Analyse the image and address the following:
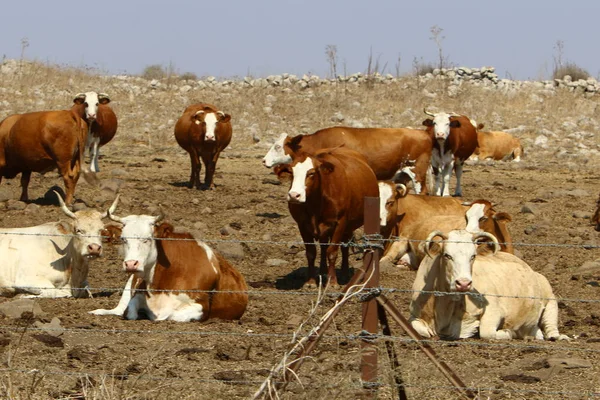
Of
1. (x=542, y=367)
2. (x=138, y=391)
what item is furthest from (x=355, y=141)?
(x=138, y=391)

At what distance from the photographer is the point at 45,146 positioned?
17562mm

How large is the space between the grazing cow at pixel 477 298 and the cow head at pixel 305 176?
8.27ft

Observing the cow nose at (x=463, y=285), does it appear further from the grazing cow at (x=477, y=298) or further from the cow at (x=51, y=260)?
the cow at (x=51, y=260)

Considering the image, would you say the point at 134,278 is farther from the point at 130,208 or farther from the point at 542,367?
the point at 130,208

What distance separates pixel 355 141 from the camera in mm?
19719

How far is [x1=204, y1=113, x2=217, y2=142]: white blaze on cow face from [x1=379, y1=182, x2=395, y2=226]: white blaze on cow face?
236 inches

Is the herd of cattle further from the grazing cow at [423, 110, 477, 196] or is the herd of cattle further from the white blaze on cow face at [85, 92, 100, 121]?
the white blaze on cow face at [85, 92, 100, 121]

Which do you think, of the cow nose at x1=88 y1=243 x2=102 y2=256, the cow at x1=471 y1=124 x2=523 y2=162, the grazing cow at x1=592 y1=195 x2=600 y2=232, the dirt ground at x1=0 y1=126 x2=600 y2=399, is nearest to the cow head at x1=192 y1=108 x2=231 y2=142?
the dirt ground at x1=0 y1=126 x2=600 y2=399

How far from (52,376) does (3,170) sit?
36.2ft

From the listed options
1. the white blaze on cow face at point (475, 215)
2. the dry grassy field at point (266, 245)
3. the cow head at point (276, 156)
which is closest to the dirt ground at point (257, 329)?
the dry grassy field at point (266, 245)

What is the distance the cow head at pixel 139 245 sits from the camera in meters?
9.91

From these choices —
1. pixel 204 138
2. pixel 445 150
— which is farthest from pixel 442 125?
pixel 204 138

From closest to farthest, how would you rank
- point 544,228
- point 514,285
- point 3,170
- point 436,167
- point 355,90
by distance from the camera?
1. point 514,285
2. point 544,228
3. point 3,170
4. point 436,167
5. point 355,90

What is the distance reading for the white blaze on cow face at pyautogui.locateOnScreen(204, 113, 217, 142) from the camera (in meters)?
21.0
